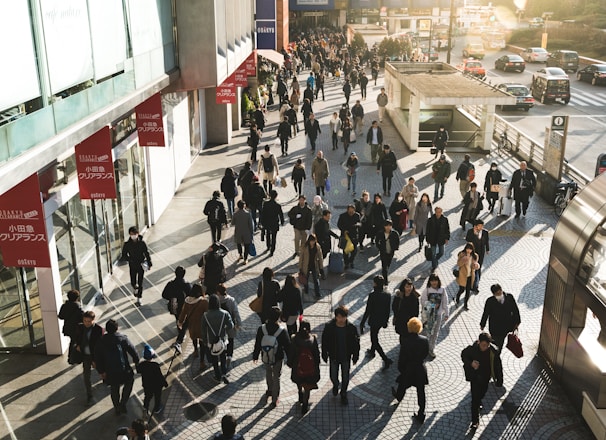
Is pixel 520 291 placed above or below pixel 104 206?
below

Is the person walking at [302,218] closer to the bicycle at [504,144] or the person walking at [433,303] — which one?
the person walking at [433,303]

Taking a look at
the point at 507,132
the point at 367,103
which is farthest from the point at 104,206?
the point at 367,103

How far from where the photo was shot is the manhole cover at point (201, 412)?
9906 millimetres

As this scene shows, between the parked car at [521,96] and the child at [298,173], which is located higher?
the child at [298,173]

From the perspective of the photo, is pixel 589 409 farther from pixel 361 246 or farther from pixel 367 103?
pixel 367 103

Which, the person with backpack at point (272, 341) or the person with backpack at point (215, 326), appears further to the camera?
the person with backpack at point (215, 326)

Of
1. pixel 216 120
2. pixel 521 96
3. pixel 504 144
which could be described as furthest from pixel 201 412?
pixel 521 96

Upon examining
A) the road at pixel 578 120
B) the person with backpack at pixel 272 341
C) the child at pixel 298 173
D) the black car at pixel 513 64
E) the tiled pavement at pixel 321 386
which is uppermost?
the person with backpack at pixel 272 341

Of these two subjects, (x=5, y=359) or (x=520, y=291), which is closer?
(x=5, y=359)

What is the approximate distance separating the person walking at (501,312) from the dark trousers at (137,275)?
6.49 meters

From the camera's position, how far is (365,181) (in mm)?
22641

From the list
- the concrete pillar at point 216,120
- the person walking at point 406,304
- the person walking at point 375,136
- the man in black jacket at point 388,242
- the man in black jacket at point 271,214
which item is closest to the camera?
the person walking at point 406,304

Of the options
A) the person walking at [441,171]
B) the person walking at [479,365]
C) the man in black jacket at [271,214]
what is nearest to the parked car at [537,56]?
the person walking at [441,171]

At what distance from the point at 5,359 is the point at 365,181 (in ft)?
45.2
